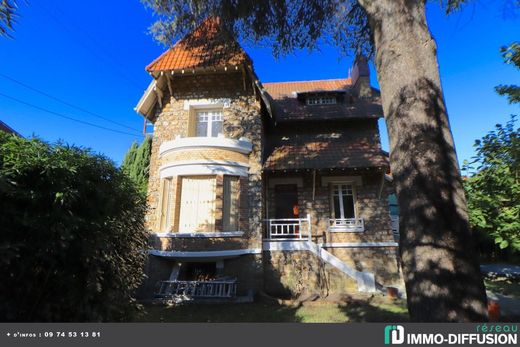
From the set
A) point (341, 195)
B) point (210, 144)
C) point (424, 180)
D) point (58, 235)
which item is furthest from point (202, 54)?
point (424, 180)

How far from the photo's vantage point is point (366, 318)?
6695 mm

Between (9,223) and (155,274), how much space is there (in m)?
6.97

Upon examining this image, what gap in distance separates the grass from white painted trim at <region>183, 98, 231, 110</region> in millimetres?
7420

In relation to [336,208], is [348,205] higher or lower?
higher

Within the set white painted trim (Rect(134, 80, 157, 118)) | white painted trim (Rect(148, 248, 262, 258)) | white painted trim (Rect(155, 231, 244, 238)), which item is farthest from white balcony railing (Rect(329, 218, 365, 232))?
white painted trim (Rect(134, 80, 157, 118))

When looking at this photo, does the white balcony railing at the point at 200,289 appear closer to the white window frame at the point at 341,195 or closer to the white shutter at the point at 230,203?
the white shutter at the point at 230,203

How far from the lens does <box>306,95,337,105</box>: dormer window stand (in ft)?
48.2

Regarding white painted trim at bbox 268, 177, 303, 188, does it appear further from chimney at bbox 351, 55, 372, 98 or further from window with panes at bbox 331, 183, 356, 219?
chimney at bbox 351, 55, 372, 98

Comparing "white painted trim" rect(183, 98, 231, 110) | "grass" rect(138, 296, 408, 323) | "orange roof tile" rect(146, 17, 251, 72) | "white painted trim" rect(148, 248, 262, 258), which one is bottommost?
"grass" rect(138, 296, 408, 323)

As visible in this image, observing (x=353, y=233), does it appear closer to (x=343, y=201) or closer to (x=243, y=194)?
(x=343, y=201)

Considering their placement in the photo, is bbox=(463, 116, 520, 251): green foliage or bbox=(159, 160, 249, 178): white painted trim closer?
bbox=(463, 116, 520, 251): green foliage

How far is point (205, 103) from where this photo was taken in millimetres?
11336
